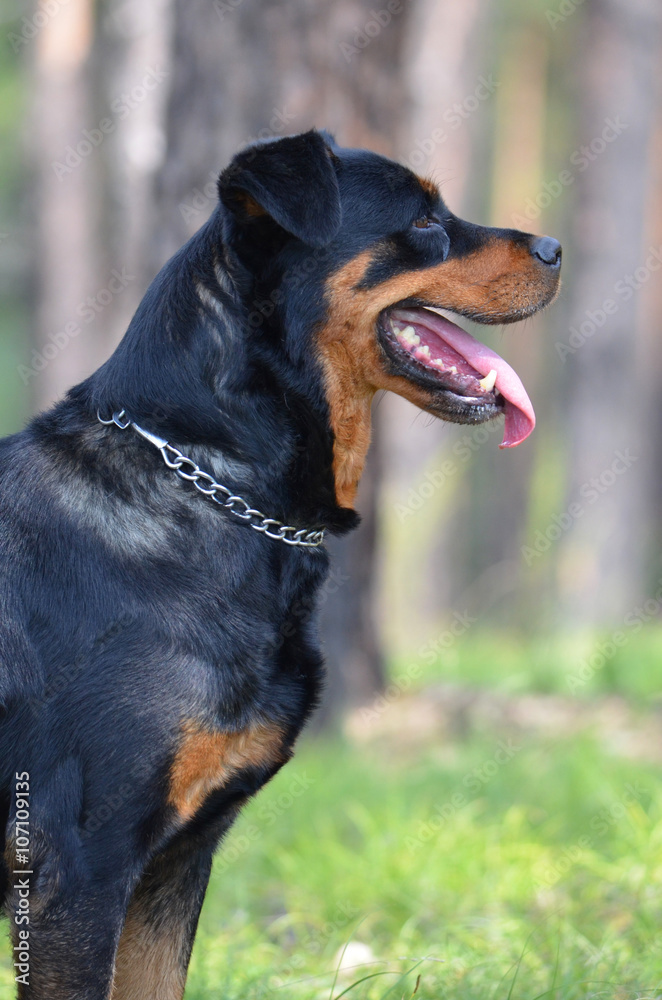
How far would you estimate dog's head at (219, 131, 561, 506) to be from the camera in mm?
2930

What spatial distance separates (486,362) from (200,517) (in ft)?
3.67

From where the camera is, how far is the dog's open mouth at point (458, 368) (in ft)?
10.5

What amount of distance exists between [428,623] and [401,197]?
45.9 ft

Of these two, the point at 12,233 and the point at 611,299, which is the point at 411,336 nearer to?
the point at 611,299

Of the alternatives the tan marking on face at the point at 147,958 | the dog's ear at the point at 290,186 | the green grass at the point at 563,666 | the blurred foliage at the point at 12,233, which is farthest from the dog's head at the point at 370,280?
the blurred foliage at the point at 12,233

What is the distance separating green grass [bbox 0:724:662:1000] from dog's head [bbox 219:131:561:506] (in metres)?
1.69

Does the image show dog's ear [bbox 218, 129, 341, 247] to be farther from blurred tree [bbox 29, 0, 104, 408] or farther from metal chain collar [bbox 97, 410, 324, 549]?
blurred tree [bbox 29, 0, 104, 408]

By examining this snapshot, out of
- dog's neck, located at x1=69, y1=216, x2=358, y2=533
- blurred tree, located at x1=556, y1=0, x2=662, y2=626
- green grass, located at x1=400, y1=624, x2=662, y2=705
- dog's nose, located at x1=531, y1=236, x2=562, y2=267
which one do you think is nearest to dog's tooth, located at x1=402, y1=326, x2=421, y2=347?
dog's neck, located at x1=69, y1=216, x2=358, y2=533

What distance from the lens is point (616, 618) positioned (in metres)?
11.0

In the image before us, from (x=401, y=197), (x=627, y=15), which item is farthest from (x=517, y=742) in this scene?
(x=627, y=15)

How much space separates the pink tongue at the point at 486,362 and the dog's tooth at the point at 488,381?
2cm

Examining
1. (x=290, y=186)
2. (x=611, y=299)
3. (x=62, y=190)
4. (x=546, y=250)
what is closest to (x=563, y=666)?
(x=546, y=250)

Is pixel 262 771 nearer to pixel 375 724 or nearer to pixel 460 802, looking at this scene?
pixel 460 802

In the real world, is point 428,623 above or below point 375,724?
below
